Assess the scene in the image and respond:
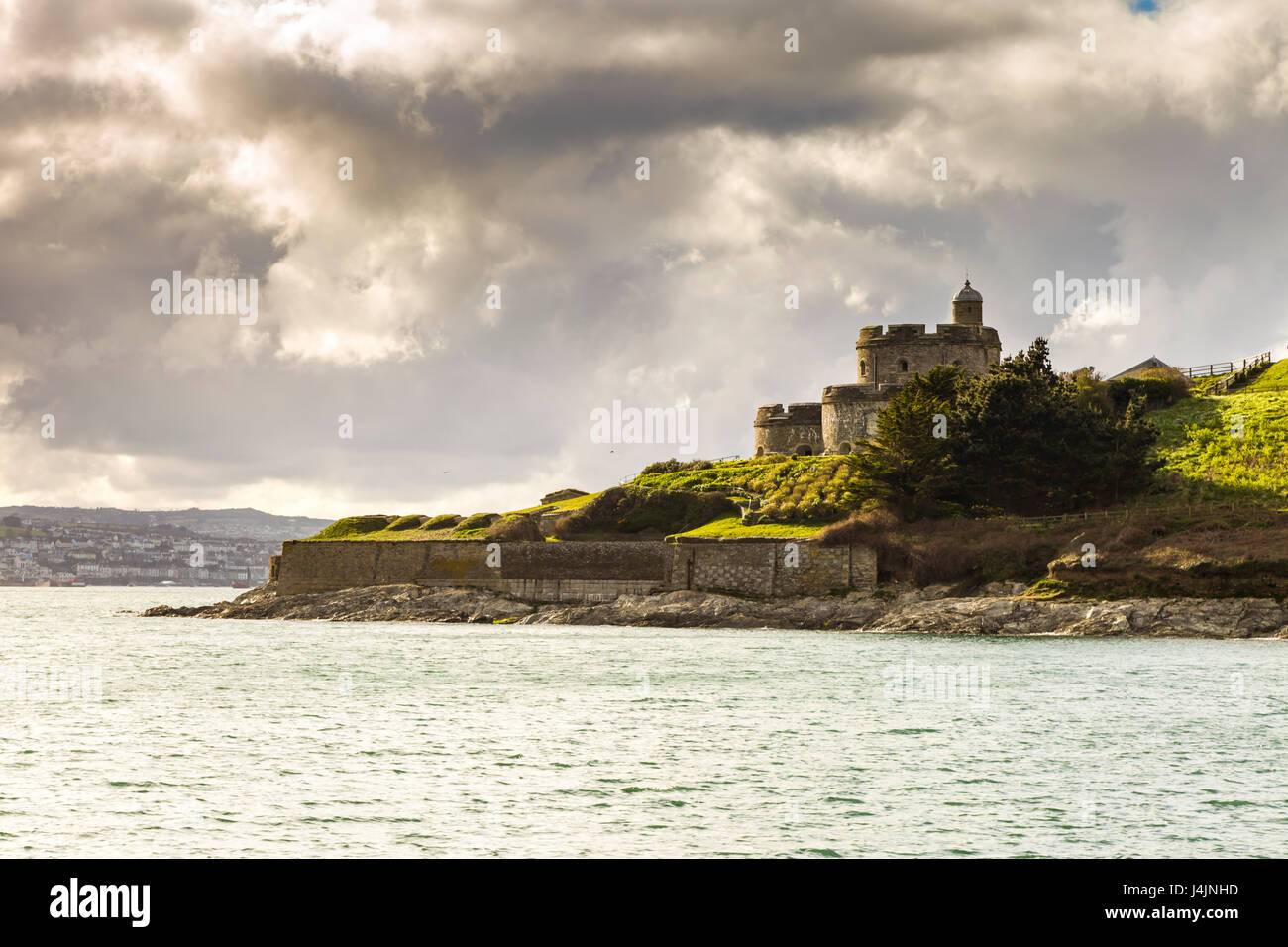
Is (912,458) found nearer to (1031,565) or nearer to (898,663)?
(1031,565)

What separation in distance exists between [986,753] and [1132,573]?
31451 millimetres

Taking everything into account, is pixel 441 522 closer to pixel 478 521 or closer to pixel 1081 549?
pixel 478 521

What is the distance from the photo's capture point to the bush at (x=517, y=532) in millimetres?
68375

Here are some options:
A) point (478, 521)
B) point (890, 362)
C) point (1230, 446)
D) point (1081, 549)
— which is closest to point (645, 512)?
point (478, 521)

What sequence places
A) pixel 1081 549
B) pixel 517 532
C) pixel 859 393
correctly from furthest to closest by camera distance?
pixel 859 393 → pixel 517 532 → pixel 1081 549

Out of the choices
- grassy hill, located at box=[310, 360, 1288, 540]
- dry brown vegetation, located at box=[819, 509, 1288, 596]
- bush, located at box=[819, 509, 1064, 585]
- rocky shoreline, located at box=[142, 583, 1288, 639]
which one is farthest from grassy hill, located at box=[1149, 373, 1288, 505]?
rocky shoreline, located at box=[142, 583, 1288, 639]

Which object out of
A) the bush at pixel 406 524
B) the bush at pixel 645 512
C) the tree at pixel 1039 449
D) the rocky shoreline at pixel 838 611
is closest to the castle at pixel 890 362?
the bush at pixel 645 512

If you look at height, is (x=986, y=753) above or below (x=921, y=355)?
below

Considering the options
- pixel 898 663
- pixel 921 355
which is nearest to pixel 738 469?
pixel 921 355

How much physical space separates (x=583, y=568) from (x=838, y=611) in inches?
540

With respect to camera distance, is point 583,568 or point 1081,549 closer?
point 1081,549

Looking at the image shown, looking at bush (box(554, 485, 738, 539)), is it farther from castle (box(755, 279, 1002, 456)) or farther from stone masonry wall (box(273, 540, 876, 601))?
castle (box(755, 279, 1002, 456))

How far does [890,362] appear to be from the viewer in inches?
3159

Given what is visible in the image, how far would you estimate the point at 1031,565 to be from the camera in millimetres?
54031
